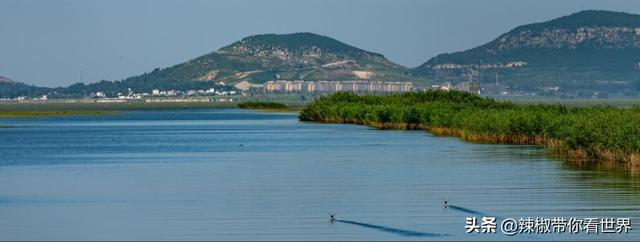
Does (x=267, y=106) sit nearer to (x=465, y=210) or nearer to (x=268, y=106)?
(x=268, y=106)

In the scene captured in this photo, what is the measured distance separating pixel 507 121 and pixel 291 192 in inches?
1011

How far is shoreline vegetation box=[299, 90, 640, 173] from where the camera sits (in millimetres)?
41344

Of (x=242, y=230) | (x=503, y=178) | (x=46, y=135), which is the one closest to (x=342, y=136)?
(x=46, y=135)

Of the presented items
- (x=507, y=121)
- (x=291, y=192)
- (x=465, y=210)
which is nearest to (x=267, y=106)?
(x=507, y=121)

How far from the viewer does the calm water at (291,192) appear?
26359 millimetres

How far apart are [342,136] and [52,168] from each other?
27124 mm

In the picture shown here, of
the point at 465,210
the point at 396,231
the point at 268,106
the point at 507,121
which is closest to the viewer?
the point at 396,231

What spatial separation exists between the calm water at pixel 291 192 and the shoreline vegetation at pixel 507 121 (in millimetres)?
1229

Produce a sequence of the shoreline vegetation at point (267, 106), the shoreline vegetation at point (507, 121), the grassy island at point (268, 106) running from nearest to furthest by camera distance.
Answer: the shoreline vegetation at point (507, 121), the shoreline vegetation at point (267, 106), the grassy island at point (268, 106)

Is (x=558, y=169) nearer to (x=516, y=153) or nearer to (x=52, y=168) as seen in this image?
(x=516, y=153)

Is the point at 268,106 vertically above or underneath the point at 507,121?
underneath

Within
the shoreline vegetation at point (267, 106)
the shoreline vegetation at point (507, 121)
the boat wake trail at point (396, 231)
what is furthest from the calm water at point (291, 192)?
the shoreline vegetation at point (267, 106)

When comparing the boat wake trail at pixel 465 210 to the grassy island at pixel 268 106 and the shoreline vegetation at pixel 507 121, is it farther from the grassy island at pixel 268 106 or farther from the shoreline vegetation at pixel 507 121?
the grassy island at pixel 268 106

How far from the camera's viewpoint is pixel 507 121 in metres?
58.4
